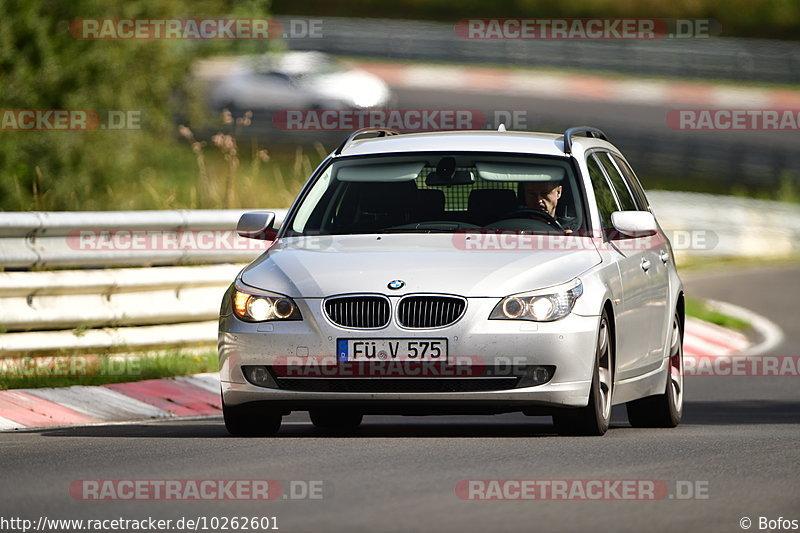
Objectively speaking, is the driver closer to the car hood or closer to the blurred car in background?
the car hood

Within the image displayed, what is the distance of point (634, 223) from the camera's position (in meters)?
10.4

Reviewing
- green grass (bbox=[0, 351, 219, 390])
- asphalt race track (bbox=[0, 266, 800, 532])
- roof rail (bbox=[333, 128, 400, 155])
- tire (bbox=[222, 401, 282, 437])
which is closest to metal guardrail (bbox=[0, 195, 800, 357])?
green grass (bbox=[0, 351, 219, 390])

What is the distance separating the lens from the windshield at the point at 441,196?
10461mm

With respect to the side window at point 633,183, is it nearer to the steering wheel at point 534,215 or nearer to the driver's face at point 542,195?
the driver's face at point 542,195

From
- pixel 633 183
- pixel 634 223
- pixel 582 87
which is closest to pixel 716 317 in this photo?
pixel 633 183

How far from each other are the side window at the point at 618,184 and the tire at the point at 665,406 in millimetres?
804

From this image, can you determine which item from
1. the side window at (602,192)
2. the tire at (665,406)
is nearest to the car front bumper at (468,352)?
the side window at (602,192)

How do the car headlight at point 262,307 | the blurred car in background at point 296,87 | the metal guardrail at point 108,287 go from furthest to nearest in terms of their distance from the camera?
the blurred car in background at point 296,87 < the metal guardrail at point 108,287 < the car headlight at point 262,307

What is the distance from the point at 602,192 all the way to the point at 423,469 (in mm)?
3246

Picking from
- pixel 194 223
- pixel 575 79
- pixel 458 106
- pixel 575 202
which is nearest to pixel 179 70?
pixel 194 223

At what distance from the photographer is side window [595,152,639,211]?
37.6 feet

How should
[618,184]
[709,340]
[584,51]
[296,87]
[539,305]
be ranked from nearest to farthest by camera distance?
[539,305]
[618,184]
[709,340]
[296,87]
[584,51]

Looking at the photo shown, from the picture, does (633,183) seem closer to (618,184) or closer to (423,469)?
(618,184)

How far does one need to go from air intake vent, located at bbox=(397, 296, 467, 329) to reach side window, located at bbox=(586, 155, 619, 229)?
1516 mm
